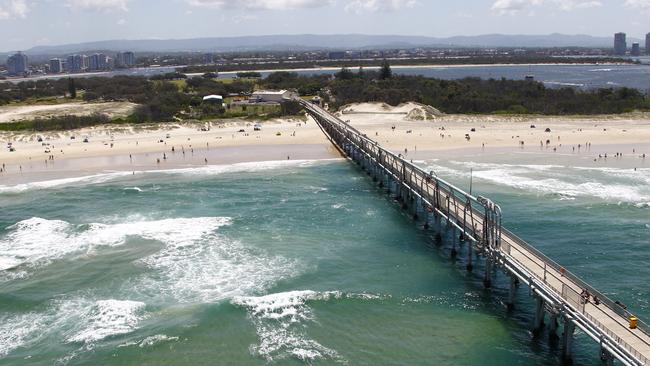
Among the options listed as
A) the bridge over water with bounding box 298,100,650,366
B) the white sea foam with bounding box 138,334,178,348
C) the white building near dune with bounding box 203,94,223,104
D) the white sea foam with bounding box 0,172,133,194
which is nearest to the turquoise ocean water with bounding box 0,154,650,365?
the white sea foam with bounding box 138,334,178,348

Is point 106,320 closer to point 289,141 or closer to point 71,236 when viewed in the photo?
point 71,236

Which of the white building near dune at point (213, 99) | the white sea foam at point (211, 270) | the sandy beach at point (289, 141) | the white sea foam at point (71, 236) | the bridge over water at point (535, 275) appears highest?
the white building near dune at point (213, 99)

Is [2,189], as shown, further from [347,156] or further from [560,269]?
[560,269]

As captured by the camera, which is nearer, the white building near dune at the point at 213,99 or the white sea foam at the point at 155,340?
the white sea foam at the point at 155,340

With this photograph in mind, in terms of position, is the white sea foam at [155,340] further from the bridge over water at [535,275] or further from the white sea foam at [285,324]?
the bridge over water at [535,275]

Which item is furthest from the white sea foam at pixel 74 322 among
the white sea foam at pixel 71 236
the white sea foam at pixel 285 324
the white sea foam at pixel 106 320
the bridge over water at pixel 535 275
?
the bridge over water at pixel 535 275

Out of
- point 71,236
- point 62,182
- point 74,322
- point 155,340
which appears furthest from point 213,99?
point 155,340

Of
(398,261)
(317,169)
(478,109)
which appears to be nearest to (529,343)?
(398,261)
